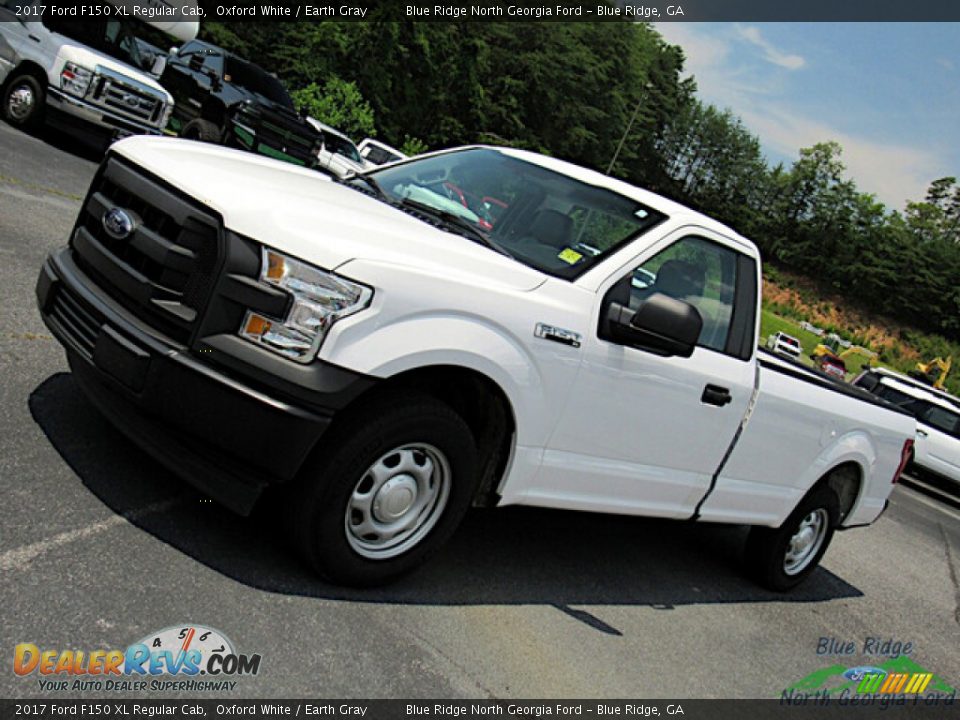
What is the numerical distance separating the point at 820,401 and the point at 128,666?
425 cm

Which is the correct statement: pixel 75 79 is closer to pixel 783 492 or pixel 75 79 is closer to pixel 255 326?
pixel 255 326

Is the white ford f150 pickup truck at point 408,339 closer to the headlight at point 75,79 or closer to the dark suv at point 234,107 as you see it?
the headlight at point 75,79

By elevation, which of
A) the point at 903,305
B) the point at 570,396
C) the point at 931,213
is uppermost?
A: the point at 931,213

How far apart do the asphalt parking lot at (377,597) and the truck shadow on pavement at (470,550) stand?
0.04 ft

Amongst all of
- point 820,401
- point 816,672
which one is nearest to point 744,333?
point 820,401

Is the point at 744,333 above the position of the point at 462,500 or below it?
above

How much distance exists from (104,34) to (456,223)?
447 inches

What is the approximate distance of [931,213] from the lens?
355ft

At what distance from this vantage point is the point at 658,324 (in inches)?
155

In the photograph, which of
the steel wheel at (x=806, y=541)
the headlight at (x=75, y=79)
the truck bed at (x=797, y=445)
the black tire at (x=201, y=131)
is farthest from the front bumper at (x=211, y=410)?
the black tire at (x=201, y=131)

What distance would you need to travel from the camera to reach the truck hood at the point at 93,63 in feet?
Result: 38.8

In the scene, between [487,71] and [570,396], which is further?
[487,71]

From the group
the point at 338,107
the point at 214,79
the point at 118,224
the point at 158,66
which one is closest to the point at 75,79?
the point at 158,66

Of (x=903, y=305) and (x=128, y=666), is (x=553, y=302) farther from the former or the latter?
(x=903, y=305)
